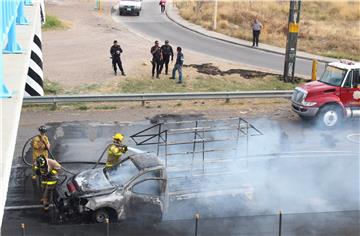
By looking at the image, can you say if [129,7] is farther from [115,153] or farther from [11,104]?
[11,104]

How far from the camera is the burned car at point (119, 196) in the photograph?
10.6 m

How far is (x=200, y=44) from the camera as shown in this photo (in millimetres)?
33656

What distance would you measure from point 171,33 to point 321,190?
25778 millimetres

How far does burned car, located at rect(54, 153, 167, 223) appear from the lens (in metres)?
10.6

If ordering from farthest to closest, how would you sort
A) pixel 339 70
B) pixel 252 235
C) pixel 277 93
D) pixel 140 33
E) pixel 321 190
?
pixel 140 33 → pixel 277 93 → pixel 339 70 → pixel 321 190 → pixel 252 235

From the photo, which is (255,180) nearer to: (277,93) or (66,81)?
(277,93)

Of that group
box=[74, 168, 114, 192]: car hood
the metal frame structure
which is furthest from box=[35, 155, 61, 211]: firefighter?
the metal frame structure

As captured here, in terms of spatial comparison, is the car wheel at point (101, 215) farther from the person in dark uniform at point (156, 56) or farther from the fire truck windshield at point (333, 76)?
the person in dark uniform at point (156, 56)

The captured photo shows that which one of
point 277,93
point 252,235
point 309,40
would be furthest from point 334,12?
point 252,235

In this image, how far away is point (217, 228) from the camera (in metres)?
10.2

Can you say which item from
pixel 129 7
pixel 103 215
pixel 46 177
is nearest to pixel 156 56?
pixel 46 177

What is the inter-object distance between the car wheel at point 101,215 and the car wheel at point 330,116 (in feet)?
30.7

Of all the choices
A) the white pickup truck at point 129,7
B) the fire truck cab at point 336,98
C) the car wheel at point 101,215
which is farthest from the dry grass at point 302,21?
the car wheel at point 101,215

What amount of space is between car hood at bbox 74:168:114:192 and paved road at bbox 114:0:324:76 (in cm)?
1731
